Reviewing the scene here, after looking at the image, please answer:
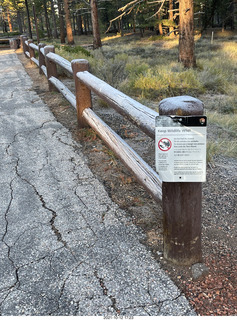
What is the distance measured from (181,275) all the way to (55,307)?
0.90 metres

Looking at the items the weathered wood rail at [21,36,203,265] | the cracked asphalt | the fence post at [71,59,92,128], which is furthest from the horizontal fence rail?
the cracked asphalt

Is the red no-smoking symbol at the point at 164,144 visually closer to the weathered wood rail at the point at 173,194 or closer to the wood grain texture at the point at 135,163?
the weathered wood rail at the point at 173,194

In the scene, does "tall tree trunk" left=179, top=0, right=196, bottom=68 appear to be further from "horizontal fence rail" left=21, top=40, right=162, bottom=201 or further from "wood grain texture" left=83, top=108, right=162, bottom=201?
"wood grain texture" left=83, top=108, right=162, bottom=201

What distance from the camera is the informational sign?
184 cm

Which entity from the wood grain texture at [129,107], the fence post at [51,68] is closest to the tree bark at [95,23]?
the fence post at [51,68]

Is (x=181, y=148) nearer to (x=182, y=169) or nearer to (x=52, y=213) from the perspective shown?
(x=182, y=169)

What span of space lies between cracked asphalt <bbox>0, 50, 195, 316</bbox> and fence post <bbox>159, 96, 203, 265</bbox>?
22cm

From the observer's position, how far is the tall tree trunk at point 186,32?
1069cm

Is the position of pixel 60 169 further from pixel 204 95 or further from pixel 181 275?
pixel 204 95

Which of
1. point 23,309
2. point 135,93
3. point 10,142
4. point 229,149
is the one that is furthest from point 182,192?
point 135,93

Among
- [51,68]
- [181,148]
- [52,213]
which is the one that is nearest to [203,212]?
[181,148]

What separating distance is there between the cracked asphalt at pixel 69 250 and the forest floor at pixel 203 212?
0.09 meters

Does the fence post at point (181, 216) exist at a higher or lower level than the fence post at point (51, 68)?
lower

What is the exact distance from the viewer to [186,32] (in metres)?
11.1
